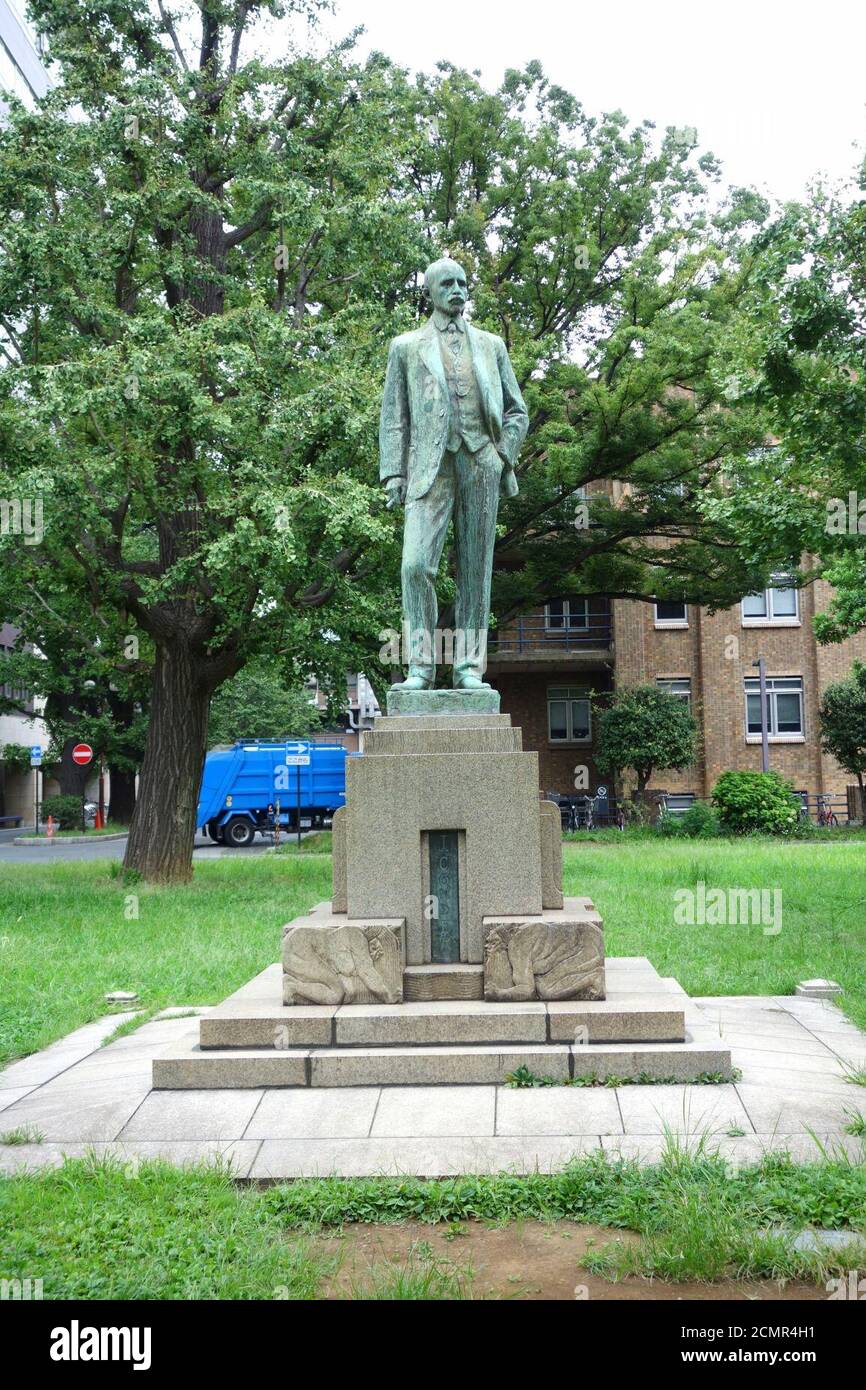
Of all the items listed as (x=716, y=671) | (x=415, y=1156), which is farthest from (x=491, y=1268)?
(x=716, y=671)

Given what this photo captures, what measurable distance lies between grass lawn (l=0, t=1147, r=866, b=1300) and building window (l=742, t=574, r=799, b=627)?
3063 cm

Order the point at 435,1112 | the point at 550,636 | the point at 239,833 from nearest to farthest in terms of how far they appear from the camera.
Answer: the point at 435,1112 < the point at 550,636 < the point at 239,833

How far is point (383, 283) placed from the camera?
18.0 meters

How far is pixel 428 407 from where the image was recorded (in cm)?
760

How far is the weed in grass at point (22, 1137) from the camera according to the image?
5641 mm

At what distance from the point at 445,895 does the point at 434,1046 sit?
3.17 ft

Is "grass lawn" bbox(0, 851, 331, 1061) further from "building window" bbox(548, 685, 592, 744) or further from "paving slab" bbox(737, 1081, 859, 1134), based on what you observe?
"building window" bbox(548, 685, 592, 744)

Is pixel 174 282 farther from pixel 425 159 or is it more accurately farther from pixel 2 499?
pixel 425 159

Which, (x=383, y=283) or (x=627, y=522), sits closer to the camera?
(x=383, y=283)

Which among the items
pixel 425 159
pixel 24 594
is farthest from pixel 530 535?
pixel 24 594

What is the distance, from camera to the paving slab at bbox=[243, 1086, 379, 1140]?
5.55 meters

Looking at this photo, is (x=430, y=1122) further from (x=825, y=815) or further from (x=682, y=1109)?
(x=825, y=815)

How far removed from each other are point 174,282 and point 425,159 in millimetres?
9964

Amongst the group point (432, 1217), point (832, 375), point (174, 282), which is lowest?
point (432, 1217)
